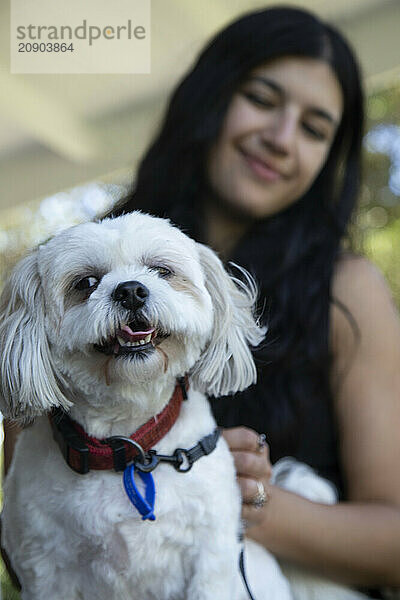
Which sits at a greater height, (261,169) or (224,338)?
(261,169)

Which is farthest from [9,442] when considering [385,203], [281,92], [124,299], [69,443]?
[385,203]

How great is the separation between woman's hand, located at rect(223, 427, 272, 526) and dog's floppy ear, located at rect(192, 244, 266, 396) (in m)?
0.17

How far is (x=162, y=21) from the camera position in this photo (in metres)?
2.99

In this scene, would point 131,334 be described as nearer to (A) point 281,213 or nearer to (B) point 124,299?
(B) point 124,299

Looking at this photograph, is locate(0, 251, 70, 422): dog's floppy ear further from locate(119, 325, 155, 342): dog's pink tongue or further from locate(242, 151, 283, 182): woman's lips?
locate(242, 151, 283, 182): woman's lips

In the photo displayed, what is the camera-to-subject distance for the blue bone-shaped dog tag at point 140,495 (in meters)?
1.02

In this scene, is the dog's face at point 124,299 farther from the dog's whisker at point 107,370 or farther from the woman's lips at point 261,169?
the woman's lips at point 261,169

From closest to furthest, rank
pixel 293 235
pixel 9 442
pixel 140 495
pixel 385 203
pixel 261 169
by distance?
pixel 140 495, pixel 9 442, pixel 261 169, pixel 293 235, pixel 385 203

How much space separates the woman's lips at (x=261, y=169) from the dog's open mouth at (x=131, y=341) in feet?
2.95

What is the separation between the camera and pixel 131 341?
984 millimetres

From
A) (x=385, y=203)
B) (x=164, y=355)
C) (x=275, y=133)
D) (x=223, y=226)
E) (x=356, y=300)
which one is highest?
(x=275, y=133)

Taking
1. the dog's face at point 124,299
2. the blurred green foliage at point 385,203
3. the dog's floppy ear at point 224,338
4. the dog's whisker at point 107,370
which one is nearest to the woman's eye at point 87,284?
the dog's face at point 124,299

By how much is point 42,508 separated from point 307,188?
49.6 inches

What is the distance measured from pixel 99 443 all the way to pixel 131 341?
8.1 inches
